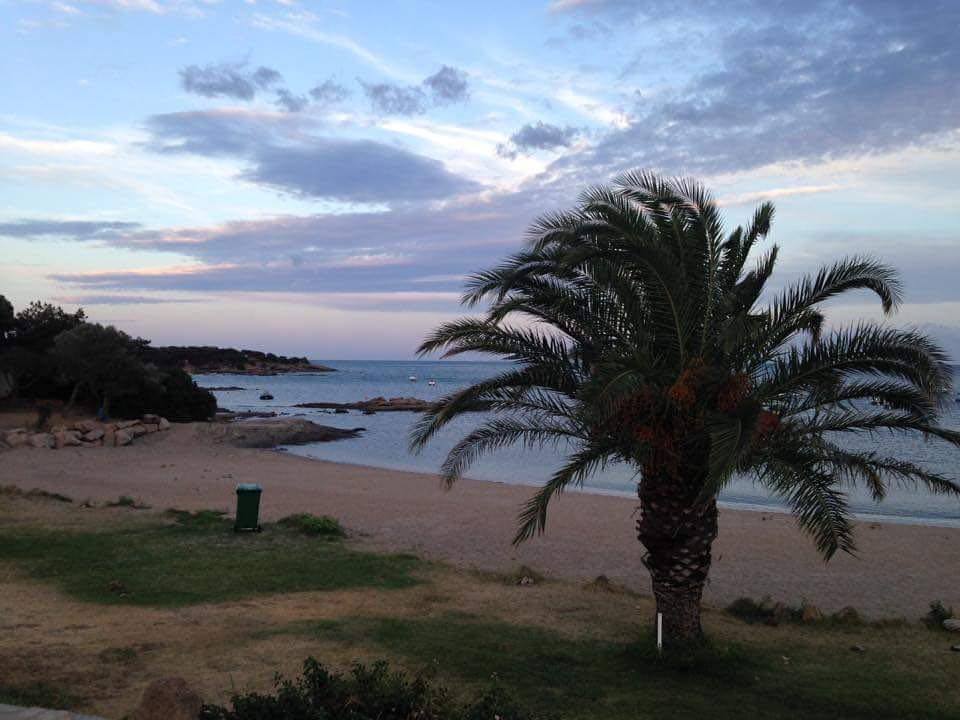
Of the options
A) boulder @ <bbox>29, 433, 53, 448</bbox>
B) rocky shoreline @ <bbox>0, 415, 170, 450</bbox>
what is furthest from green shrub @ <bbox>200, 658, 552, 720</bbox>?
boulder @ <bbox>29, 433, 53, 448</bbox>

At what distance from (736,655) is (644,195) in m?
5.18

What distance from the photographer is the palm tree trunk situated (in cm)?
910

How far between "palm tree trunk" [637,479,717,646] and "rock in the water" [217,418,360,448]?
111ft

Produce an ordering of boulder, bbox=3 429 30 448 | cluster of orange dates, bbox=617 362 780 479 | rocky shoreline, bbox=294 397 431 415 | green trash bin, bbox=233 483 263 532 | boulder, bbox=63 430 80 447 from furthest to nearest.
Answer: rocky shoreline, bbox=294 397 431 415 < boulder, bbox=63 430 80 447 < boulder, bbox=3 429 30 448 < green trash bin, bbox=233 483 263 532 < cluster of orange dates, bbox=617 362 780 479

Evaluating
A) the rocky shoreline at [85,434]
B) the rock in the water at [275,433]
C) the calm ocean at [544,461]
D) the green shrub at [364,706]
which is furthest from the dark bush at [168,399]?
the green shrub at [364,706]

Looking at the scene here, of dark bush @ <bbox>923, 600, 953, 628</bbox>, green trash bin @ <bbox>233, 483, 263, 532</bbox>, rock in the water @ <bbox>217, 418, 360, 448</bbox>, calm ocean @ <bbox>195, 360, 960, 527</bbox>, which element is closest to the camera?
dark bush @ <bbox>923, 600, 953, 628</bbox>

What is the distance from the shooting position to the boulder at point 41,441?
3253 centimetres

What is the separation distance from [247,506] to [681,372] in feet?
32.2

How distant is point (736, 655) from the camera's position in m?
9.32

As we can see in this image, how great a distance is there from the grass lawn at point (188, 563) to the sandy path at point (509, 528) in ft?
6.39

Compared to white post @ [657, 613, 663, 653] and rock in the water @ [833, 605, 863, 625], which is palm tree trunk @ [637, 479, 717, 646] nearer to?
white post @ [657, 613, 663, 653]

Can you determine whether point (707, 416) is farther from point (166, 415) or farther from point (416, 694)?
point (166, 415)

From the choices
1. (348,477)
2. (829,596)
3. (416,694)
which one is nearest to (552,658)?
(416,694)

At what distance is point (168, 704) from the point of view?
215 inches
